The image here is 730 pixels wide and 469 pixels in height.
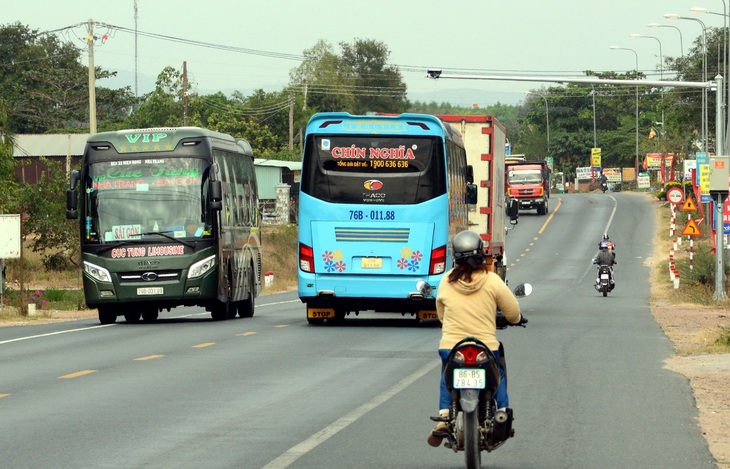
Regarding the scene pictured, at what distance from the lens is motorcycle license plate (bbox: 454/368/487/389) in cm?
897

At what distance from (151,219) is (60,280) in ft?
106

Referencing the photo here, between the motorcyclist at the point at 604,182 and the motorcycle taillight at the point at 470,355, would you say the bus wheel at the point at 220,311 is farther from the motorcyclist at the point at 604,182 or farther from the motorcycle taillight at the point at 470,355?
the motorcyclist at the point at 604,182

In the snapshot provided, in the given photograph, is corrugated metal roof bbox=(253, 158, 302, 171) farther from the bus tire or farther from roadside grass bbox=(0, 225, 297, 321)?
the bus tire

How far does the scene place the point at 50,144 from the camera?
91.4 metres

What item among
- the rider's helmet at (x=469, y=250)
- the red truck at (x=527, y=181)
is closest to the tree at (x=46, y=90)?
the red truck at (x=527, y=181)

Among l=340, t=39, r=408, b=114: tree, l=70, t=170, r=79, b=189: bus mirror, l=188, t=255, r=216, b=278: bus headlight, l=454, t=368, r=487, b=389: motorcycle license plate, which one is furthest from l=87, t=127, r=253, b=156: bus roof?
l=340, t=39, r=408, b=114: tree

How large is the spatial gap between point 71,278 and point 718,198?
29.8 metres

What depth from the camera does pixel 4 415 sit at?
12492 mm

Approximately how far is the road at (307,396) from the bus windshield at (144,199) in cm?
176

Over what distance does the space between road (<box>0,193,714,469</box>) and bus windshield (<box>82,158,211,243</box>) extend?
1761 millimetres

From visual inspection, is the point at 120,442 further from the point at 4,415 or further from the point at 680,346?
the point at 680,346

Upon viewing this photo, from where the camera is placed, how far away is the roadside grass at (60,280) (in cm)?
3666

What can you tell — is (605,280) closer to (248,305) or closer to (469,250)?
(248,305)

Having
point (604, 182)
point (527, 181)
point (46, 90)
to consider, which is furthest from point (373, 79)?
point (527, 181)
